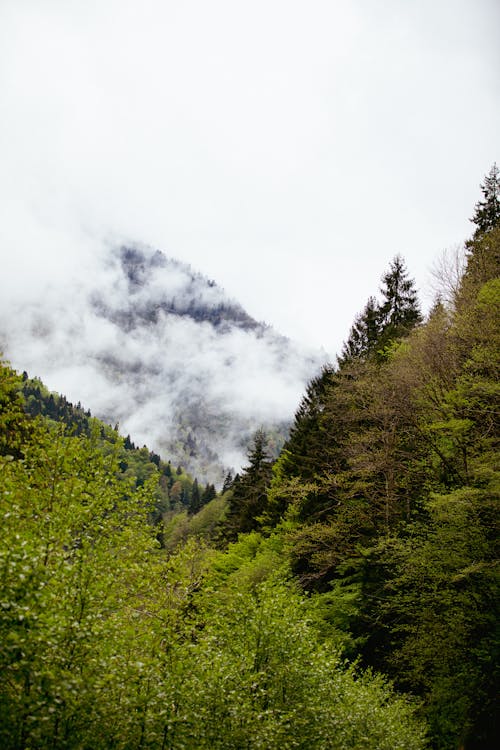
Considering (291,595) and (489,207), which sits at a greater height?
(489,207)

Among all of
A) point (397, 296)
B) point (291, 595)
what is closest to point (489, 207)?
A: point (397, 296)

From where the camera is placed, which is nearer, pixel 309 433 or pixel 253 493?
pixel 309 433

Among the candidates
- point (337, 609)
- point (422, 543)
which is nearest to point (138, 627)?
point (422, 543)

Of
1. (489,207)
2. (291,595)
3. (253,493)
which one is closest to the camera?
(291,595)

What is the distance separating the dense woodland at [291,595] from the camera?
24.6 feet

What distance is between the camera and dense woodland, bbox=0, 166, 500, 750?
24.6ft

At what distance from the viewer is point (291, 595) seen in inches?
703

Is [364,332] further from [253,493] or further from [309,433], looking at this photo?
[253,493]

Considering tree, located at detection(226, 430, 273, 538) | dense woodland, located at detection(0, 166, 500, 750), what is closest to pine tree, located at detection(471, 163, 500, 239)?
dense woodland, located at detection(0, 166, 500, 750)

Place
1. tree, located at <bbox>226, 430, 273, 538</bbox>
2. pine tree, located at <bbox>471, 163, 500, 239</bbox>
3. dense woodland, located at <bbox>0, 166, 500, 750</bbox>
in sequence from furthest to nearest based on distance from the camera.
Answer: tree, located at <bbox>226, 430, 273, 538</bbox> → pine tree, located at <bbox>471, 163, 500, 239</bbox> → dense woodland, located at <bbox>0, 166, 500, 750</bbox>

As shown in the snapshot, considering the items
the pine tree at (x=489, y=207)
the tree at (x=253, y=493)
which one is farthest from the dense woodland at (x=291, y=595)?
the tree at (x=253, y=493)

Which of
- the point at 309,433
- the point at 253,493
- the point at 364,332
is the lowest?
the point at 253,493

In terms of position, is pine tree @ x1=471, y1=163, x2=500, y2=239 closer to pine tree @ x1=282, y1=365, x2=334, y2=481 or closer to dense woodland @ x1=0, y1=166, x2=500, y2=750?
dense woodland @ x1=0, y1=166, x2=500, y2=750

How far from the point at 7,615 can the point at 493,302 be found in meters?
17.8
